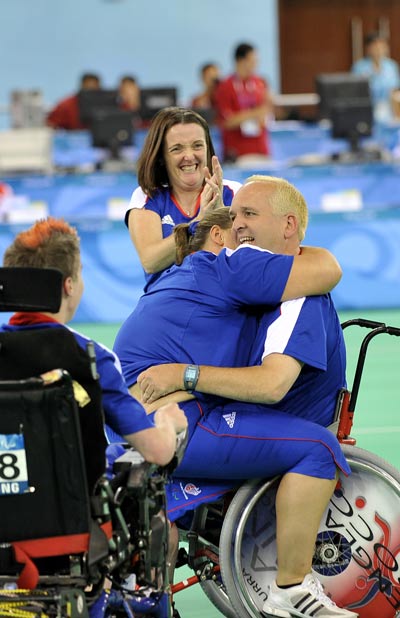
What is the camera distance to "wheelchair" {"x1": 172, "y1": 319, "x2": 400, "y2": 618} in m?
3.55

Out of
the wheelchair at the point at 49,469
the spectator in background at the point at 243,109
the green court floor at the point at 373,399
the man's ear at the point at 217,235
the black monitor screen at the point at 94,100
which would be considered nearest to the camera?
the wheelchair at the point at 49,469

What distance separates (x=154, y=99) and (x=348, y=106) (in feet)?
7.64

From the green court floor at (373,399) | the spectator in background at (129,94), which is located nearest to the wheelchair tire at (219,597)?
the green court floor at (373,399)

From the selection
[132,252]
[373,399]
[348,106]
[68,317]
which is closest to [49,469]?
[68,317]

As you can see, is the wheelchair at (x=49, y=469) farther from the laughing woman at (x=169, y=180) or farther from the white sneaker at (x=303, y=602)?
the laughing woman at (x=169, y=180)

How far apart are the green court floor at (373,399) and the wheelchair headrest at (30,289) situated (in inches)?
57.1

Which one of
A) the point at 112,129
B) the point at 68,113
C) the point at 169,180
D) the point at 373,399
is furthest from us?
the point at 68,113

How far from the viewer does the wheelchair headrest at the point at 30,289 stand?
2830 millimetres

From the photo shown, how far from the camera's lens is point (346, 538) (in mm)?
3604

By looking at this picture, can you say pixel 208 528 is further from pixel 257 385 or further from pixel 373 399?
pixel 373 399

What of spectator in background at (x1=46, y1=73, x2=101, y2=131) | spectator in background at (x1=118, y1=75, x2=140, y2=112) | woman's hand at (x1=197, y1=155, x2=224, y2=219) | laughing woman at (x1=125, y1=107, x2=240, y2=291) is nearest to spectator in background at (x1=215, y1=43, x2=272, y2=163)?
spectator in background at (x1=118, y1=75, x2=140, y2=112)

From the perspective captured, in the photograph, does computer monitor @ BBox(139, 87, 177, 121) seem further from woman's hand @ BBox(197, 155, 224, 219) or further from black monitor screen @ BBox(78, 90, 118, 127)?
woman's hand @ BBox(197, 155, 224, 219)

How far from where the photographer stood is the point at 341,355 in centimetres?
364

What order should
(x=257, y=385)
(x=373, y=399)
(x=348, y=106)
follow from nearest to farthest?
1. (x=257, y=385)
2. (x=373, y=399)
3. (x=348, y=106)
